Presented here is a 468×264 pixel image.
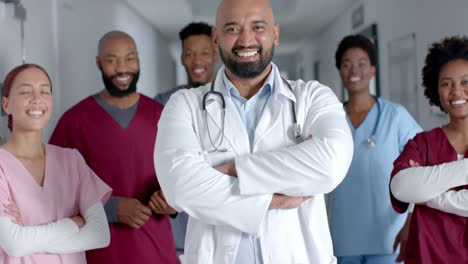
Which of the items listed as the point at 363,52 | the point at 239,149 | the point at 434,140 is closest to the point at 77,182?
the point at 239,149

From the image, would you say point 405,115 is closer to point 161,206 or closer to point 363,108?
point 363,108

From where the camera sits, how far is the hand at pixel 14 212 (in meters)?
1.66

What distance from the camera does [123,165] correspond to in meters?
2.30

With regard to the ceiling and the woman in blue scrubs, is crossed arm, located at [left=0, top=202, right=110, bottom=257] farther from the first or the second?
the ceiling

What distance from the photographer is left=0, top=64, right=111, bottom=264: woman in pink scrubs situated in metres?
1.67

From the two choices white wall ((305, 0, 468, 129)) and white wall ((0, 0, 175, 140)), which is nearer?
white wall ((0, 0, 175, 140))

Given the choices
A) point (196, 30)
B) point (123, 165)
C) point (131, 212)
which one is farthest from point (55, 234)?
point (196, 30)

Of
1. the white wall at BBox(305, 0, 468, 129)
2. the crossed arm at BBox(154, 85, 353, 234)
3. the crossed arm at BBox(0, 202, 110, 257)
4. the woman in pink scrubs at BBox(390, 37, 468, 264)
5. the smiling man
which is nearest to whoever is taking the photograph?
the crossed arm at BBox(154, 85, 353, 234)

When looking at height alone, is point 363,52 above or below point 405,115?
above

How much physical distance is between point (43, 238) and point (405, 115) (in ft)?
5.53

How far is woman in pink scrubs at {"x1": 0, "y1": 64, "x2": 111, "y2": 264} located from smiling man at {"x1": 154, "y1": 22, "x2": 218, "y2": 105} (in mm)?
1088

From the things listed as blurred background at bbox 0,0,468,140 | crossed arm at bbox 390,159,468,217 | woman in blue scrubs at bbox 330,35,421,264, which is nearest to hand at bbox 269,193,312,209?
crossed arm at bbox 390,159,468,217

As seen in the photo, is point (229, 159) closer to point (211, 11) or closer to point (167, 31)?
point (211, 11)

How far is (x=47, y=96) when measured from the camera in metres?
1.86
